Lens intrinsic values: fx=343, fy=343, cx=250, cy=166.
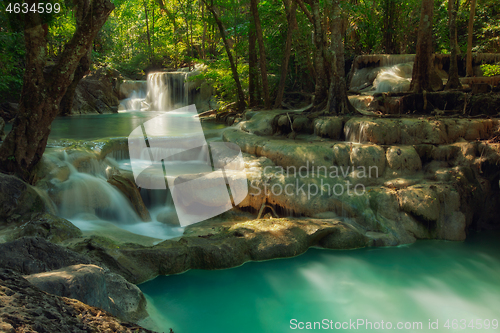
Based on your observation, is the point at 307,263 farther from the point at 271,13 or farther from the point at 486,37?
the point at 486,37

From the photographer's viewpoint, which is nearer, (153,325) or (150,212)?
(153,325)

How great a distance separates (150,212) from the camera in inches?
261

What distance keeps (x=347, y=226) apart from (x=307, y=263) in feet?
3.48

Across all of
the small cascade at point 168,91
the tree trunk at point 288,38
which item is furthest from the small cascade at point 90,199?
the small cascade at point 168,91

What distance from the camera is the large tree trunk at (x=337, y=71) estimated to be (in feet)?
27.0

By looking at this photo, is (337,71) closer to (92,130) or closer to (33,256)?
(33,256)

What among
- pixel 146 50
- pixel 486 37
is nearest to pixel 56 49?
pixel 146 50

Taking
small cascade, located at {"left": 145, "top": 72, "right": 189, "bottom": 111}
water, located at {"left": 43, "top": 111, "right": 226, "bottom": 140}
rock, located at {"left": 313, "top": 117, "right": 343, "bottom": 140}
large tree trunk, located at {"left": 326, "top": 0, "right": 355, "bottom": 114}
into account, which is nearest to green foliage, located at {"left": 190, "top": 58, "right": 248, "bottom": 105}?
water, located at {"left": 43, "top": 111, "right": 226, "bottom": 140}

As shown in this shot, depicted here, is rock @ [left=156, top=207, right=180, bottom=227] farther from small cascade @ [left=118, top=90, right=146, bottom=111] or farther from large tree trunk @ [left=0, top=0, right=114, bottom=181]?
small cascade @ [left=118, top=90, right=146, bottom=111]

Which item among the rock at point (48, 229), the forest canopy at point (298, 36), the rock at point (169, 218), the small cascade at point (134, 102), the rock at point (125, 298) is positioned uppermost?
the forest canopy at point (298, 36)

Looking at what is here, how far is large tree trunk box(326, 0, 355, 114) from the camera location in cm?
823

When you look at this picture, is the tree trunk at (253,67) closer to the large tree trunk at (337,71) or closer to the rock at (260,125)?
the rock at (260,125)

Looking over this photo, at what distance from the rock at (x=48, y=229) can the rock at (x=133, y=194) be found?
4.90 feet

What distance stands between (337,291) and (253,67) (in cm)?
953
